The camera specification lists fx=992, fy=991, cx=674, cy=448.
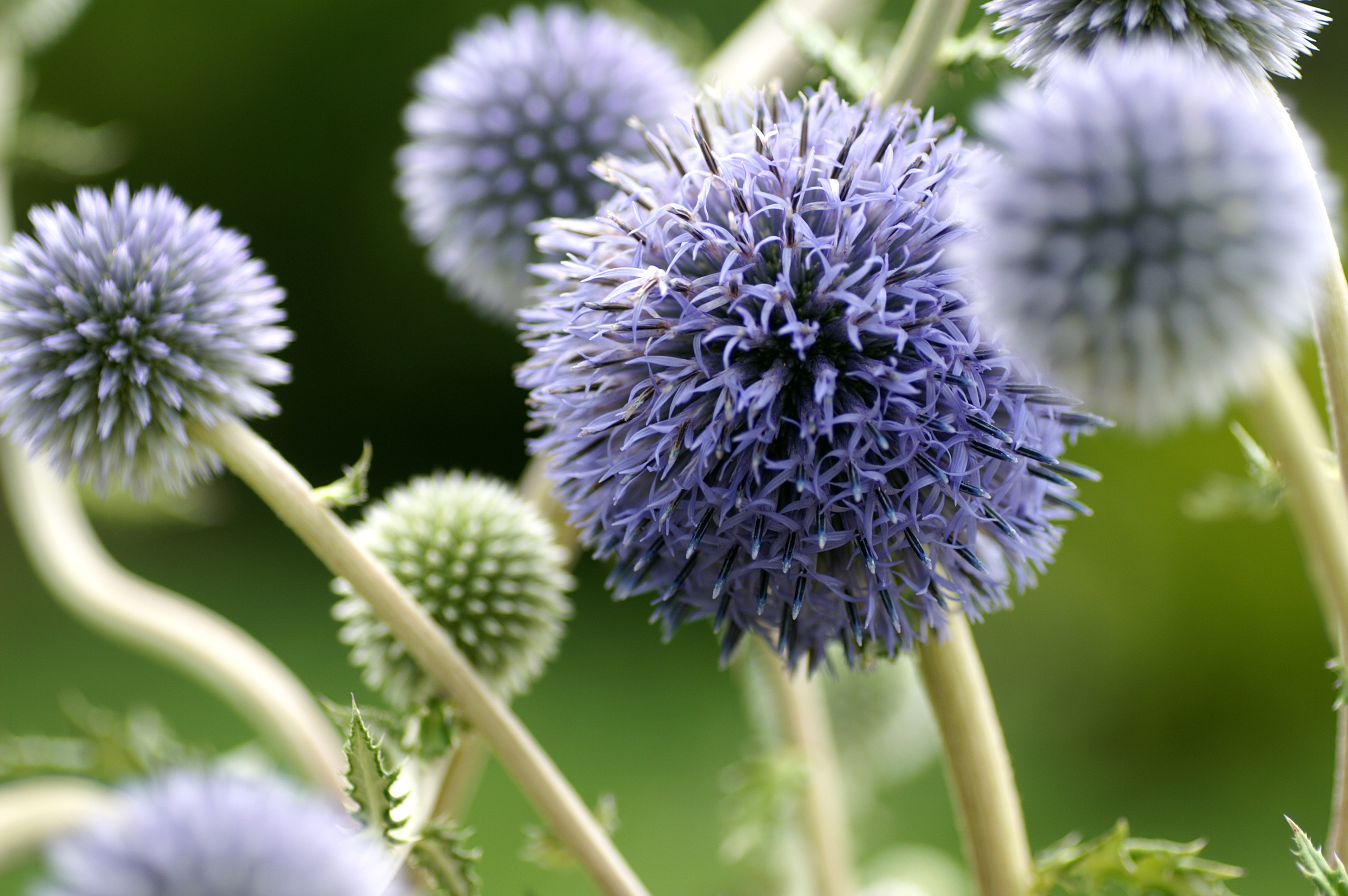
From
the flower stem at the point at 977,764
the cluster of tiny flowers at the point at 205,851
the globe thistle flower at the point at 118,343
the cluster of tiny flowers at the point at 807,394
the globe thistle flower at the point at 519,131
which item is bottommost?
the flower stem at the point at 977,764

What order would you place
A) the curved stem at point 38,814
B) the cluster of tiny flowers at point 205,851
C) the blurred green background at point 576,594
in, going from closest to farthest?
the cluster of tiny flowers at point 205,851 → the curved stem at point 38,814 → the blurred green background at point 576,594

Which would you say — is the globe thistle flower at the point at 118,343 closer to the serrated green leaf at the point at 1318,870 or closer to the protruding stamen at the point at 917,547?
the protruding stamen at the point at 917,547

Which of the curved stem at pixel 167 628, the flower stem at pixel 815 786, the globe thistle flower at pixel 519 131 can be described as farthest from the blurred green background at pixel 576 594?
the globe thistle flower at pixel 519 131

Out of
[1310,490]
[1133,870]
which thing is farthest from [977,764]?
[1310,490]

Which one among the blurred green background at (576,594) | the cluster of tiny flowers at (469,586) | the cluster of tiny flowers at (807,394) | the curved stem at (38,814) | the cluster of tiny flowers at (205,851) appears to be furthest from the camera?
the blurred green background at (576,594)

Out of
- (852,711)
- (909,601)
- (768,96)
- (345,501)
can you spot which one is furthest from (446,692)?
(852,711)

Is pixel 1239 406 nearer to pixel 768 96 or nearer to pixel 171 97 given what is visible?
pixel 768 96

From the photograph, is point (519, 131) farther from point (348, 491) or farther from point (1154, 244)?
point (1154, 244)
